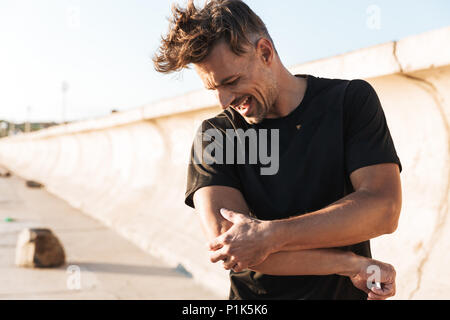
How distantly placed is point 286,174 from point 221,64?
1.80ft

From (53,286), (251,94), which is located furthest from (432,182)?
(53,286)

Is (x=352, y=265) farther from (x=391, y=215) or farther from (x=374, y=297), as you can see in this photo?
(x=391, y=215)

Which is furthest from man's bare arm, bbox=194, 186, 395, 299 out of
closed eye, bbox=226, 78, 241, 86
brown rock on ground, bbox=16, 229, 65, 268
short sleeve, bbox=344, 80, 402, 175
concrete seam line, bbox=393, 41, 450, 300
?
brown rock on ground, bbox=16, 229, 65, 268

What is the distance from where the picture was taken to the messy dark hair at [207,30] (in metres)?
2.06

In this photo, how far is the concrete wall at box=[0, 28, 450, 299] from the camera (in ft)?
10.9

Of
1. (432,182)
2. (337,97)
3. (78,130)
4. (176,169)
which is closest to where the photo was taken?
(337,97)

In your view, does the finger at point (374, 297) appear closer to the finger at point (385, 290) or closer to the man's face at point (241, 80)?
the finger at point (385, 290)

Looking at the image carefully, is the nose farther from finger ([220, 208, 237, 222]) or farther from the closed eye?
finger ([220, 208, 237, 222])

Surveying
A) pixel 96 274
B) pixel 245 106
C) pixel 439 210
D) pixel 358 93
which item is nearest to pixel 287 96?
pixel 245 106

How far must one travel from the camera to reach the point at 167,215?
7145mm

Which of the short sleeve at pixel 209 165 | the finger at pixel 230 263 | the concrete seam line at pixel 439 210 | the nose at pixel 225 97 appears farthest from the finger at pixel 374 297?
the concrete seam line at pixel 439 210

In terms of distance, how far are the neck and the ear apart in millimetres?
88
